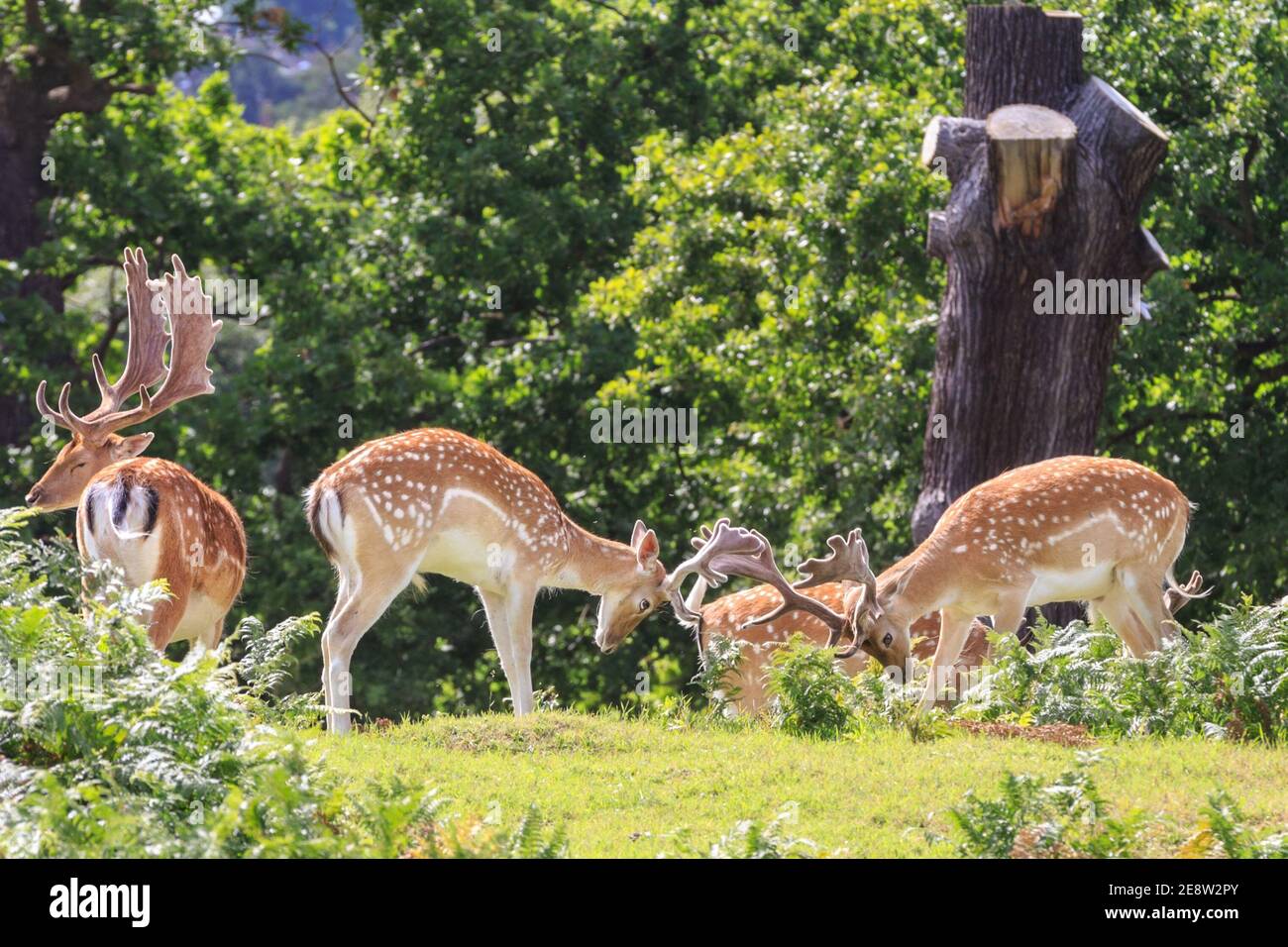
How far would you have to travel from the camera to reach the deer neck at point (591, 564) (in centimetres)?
1137

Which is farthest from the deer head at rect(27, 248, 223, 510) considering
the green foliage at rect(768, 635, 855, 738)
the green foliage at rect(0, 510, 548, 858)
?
the green foliage at rect(768, 635, 855, 738)

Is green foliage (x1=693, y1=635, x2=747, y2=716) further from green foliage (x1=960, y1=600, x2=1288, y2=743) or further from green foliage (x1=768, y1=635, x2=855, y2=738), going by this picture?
green foliage (x1=960, y1=600, x2=1288, y2=743)

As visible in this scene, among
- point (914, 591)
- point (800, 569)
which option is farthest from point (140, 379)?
point (914, 591)

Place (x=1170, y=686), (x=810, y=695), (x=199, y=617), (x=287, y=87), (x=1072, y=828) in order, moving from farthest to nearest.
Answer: (x=287, y=87), (x=199, y=617), (x=810, y=695), (x=1170, y=686), (x=1072, y=828)

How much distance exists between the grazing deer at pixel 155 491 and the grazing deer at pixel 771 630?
283 cm

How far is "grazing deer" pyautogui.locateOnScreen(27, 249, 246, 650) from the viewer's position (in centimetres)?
966

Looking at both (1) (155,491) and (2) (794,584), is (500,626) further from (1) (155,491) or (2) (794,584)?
(1) (155,491)

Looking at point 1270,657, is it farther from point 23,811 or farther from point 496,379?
point 496,379

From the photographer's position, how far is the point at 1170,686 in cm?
899

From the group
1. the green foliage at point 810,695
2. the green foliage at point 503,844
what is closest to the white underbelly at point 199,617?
the green foliage at point 810,695

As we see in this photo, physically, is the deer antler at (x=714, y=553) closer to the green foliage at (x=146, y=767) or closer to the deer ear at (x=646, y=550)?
the deer ear at (x=646, y=550)

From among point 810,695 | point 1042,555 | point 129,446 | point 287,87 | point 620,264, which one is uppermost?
point 287,87

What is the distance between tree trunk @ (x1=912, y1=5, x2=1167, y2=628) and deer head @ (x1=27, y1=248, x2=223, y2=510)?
4.82 metres

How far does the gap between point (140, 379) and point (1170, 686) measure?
589 centimetres
